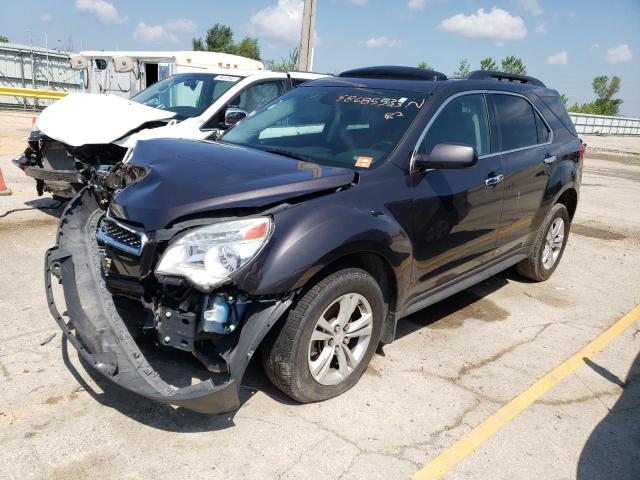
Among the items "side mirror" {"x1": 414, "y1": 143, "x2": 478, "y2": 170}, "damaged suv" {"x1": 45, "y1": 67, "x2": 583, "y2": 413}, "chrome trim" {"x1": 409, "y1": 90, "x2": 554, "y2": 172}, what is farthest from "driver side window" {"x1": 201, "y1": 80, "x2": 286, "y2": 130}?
"side mirror" {"x1": 414, "y1": 143, "x2": 478, "y2": 170}

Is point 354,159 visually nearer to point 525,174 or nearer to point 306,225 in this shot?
point 306,225

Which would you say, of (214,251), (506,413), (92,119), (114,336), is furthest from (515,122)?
(92,119)

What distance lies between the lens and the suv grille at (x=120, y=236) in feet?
9.34

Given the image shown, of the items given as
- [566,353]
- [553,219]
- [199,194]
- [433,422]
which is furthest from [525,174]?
[199,194]

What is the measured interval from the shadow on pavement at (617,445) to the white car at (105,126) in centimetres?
409

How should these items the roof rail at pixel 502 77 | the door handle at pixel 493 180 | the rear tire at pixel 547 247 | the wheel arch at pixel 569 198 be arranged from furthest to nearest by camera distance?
1. the wheel arch at pixel 569 198
2. the rear tire at pixel 547 247
3. the roof rail at pixel 502 77
4. the door handle at pixel 493 180

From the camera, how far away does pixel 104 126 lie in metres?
5.87

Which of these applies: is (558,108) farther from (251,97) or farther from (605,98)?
(605,98)

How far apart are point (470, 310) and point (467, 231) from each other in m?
1.19

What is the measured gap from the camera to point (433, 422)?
3.18m

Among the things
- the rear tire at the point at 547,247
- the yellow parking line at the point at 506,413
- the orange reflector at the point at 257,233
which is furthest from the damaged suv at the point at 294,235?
the rear tire at the point at 547,247

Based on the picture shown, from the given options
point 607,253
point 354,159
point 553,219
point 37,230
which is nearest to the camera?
point 354,159

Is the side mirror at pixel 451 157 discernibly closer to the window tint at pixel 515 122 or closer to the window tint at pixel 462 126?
the window tint at pixel 462 126

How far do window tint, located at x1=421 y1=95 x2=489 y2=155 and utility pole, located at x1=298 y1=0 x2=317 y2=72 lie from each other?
866 cm
